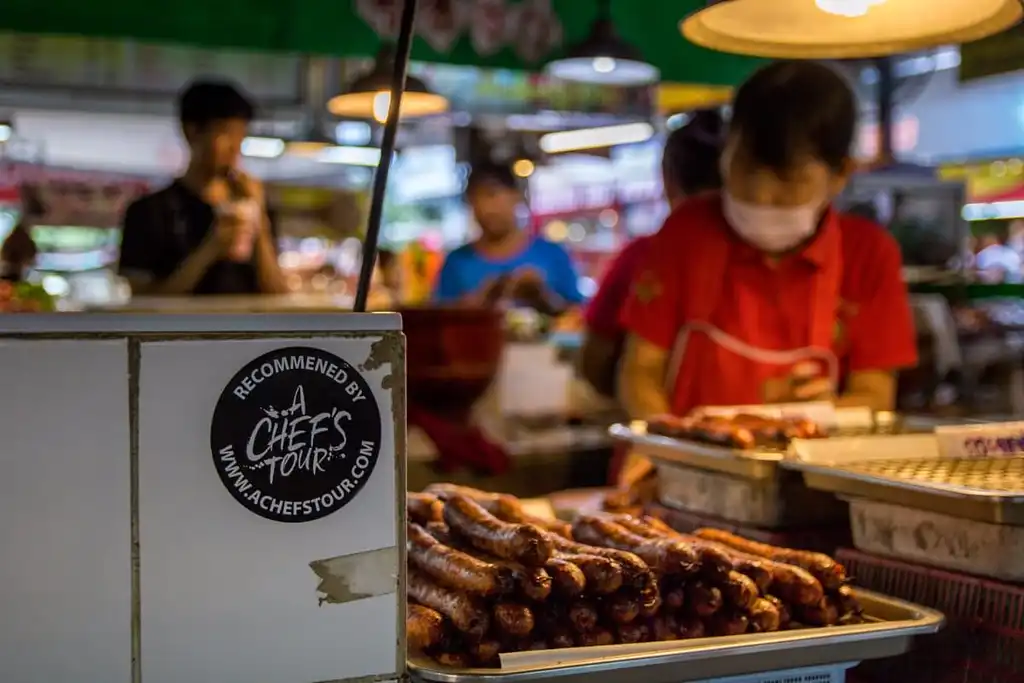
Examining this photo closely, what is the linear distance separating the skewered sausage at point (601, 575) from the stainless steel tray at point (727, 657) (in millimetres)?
77

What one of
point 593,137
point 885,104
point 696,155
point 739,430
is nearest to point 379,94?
point 696,155

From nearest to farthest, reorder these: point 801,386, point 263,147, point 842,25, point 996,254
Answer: point 842,25 → point 801,386 → point 263,147 → point 996,254

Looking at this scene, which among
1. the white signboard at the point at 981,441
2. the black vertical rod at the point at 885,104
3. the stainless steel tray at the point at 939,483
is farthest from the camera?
the black vertical rod at the point at 885,104

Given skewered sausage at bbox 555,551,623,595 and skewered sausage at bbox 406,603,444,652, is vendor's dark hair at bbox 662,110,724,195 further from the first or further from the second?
skewered sausage at bbox 406,603,444,652

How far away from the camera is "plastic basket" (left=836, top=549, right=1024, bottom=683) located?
1353 millimetres


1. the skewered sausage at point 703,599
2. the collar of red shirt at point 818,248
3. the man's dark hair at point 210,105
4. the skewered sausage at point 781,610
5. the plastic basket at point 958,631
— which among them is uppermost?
the man's dark hair at point 210,105

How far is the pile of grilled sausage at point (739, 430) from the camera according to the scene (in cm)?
180

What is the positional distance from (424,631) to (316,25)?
12.2 feet

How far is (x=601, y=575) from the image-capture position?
121 centimetres

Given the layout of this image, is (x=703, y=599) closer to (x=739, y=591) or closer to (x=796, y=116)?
(x=739, y=591)

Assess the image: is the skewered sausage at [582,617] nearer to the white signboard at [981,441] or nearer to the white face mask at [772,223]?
the white signboard at [981,441]

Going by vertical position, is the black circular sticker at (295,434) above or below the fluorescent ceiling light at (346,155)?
below

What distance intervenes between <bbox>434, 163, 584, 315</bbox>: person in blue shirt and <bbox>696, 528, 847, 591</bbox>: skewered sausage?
3611 millimetres

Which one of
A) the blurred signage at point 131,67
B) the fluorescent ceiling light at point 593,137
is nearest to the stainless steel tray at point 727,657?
the blurred signage at point 131,67
